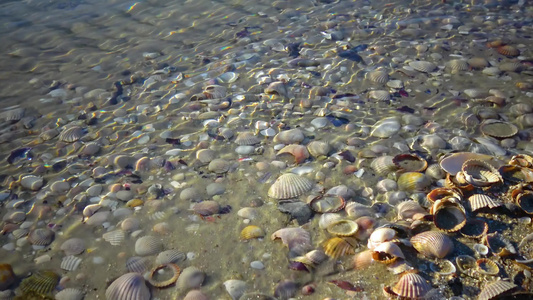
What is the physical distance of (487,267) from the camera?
2643 millimetres

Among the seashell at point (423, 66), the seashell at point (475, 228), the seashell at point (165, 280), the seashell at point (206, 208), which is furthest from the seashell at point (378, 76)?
the seashell at point (165, 280)

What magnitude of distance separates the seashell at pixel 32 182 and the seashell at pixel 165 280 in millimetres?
1685

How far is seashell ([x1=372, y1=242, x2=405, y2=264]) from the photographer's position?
2.72 metres

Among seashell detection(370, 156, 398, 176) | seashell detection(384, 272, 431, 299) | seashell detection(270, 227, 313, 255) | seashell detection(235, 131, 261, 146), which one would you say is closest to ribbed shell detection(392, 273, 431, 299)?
seashell detection(384, 272, 431, 299)

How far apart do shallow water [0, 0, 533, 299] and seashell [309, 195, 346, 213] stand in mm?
76

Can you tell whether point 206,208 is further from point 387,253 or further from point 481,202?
point 481,202

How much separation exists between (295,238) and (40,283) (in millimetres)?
1846

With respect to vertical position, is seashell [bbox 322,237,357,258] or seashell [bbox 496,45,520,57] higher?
seashell [bbox 322,237,357,258]

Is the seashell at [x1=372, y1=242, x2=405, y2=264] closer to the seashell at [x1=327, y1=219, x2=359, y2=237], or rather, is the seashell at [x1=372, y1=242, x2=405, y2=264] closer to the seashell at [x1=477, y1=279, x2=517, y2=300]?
the seashell at [x1=327, y1=219, x2=359, y2=237]

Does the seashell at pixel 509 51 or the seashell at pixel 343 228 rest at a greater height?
the seashell at pixel 343 228

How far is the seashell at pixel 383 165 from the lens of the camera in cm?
363

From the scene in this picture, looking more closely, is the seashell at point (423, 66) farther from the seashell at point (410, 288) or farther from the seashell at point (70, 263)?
the seashell at point (70, 263)

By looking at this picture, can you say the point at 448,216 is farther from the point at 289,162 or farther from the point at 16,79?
the point at 16,79

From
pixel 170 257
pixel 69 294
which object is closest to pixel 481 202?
pixel 170 257
